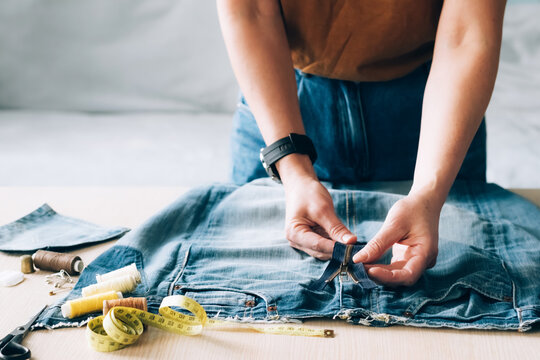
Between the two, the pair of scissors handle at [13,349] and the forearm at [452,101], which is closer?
the pair of scissors handle at [13,349]

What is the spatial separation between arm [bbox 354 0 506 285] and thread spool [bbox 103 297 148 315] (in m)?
0.31

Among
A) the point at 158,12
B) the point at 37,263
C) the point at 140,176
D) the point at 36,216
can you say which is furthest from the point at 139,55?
the point at 37,263

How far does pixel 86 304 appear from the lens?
2.75 feet

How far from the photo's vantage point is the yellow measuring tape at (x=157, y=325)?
771 millimetres

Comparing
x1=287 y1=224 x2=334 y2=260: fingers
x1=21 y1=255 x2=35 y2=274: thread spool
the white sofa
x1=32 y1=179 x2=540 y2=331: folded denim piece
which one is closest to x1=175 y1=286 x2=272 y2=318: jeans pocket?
x1=32 y1=179 x2=540 y2=331: folded denim piece

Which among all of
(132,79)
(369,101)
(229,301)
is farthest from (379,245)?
(132,79)

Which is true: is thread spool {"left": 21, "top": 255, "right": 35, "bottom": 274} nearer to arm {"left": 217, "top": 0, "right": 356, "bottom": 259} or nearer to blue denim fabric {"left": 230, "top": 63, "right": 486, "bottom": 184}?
arm {"left": 217, "top": 0, "right": 356, "bottom": 259}

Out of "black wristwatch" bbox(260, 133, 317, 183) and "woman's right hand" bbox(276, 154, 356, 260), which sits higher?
"black wristwatch" bbox(260, 133, 317, 183)

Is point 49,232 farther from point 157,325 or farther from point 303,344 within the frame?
point 303,344

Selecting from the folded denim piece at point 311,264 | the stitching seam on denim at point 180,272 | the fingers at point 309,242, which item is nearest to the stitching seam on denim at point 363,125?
the folded denim piece at point 311,264

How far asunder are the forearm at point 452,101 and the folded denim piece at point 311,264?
10cm

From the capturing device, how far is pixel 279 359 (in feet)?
2.46

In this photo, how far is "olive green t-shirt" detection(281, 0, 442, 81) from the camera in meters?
1.17

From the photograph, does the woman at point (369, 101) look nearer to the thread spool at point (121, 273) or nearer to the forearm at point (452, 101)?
the forearm at point (452, 101)
